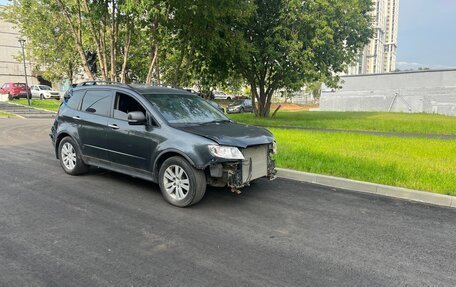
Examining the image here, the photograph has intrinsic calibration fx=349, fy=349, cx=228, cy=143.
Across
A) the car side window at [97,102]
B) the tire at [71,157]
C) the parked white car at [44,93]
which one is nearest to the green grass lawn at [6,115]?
the tire at [71,157]

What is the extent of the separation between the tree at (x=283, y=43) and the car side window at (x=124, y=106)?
409 inches

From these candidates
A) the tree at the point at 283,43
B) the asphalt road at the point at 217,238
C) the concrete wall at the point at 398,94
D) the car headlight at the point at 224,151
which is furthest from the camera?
the concrete wall at the point at 398,94

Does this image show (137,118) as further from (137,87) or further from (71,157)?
(71,157)

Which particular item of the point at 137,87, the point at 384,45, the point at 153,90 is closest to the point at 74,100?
the point at 137,87

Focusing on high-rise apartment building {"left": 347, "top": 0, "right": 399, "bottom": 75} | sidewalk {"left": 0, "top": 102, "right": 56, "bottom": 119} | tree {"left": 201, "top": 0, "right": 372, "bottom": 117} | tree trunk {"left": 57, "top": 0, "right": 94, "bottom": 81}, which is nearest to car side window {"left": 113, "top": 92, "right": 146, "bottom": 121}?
tree trunk {"left": 57, "top": 0, "right": 94, "bottom": 81}

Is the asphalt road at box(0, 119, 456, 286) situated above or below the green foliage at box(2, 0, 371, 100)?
below

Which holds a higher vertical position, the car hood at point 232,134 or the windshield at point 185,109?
the windshield at point 185,109

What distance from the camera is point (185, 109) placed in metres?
5.90

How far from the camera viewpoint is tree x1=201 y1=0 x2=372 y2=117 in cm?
1761

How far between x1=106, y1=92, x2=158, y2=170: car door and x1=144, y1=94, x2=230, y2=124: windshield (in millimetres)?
292

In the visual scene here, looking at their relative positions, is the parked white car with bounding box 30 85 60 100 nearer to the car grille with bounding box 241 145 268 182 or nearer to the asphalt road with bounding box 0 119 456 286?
the asphalt road with bounding box 0 119 456 286

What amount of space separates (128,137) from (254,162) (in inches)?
81.1

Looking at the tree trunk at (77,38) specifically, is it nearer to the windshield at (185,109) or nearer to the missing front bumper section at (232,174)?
the windshield at (185,109)

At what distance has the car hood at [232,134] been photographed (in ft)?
16.1
